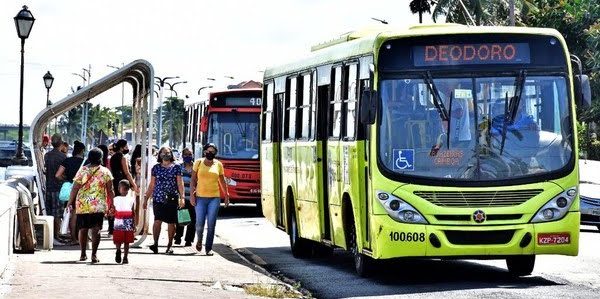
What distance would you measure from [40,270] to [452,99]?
197 inches

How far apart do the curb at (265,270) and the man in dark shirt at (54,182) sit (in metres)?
2.79

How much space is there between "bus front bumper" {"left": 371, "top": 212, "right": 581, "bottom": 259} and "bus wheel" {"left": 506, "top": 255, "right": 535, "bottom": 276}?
1.18 meters

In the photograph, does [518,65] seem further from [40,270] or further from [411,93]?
[40,270]

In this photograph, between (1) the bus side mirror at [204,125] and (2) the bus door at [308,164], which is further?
(1) the bus side mirror at [204,125]

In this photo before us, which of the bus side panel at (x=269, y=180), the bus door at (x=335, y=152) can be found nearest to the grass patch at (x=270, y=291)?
the bus door at (x=335, y=152)

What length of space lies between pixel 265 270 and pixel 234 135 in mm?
16595

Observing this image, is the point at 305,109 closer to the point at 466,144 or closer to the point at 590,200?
the point at 466,144

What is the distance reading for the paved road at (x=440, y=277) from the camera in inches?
673

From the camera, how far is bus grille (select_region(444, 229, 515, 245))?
17.6 meters

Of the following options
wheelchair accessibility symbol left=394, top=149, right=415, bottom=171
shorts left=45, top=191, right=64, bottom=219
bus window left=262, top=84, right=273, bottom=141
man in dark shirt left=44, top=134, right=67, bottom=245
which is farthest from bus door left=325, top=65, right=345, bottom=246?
shorts left=45, top=191, right=64, bottom=219

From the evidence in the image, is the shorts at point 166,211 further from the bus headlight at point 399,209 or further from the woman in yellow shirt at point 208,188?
the bus headlight at point 399,209

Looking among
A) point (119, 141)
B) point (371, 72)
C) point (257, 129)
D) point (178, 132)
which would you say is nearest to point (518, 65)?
point (371, 72)

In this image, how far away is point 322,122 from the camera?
20922 mm

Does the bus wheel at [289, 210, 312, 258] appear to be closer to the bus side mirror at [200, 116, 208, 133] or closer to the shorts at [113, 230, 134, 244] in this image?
the shorts at [113, 230, 134, 244]
